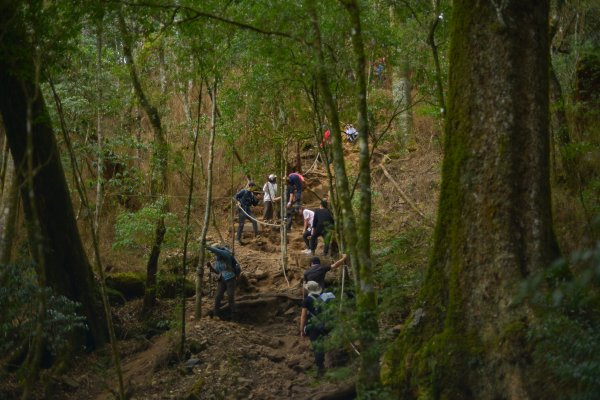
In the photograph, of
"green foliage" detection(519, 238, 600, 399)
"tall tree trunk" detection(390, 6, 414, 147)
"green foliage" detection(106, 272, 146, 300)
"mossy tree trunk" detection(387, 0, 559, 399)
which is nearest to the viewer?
"green foliage" detection(519, 238, 600, 399)

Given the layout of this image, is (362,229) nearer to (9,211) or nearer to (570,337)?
Result: (570,337)

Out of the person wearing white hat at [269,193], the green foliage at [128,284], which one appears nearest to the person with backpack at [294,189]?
the person wearing white hat at [269,193]

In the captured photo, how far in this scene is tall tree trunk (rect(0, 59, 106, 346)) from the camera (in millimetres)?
11906

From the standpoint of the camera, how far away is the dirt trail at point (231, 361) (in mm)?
11297

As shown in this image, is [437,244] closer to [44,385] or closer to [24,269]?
[24,269]

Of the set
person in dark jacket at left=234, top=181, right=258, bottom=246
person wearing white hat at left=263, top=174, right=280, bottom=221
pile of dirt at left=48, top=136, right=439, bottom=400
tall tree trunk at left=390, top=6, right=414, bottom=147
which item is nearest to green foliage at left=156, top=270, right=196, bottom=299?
pile of dirt at left=48, top=136, right=439, bottom=400

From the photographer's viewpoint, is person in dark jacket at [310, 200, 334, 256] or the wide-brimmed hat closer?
the wide-brimmed hat

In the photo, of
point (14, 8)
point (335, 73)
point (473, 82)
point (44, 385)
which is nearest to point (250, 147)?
point (335, 73)

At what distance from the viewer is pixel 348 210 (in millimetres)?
8500

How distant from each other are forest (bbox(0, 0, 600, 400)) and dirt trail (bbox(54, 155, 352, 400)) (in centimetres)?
6

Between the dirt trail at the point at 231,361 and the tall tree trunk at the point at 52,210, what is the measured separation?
1263mm

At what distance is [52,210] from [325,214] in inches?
254

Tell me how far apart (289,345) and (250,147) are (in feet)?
19.6

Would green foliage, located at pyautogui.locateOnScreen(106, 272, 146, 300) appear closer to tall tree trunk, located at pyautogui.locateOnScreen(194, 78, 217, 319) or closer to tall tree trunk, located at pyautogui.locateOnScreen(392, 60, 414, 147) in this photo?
tall tree trunk, located at pyautogui.locateOnScreen(194, 78, 217, 319)
